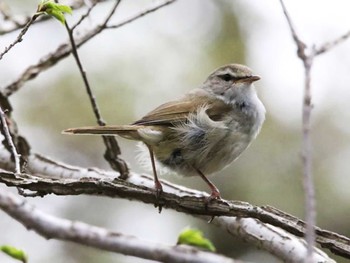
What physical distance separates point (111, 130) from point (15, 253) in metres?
1.82

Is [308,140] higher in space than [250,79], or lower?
lower

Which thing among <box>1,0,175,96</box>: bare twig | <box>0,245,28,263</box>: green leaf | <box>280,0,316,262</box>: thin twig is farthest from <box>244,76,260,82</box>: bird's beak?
<box>280,0,316,262</box>: thin twig

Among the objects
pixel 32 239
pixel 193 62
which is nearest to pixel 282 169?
pixel 193 62

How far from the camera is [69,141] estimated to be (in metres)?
8.55

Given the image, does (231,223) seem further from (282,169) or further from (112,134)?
(282,169)

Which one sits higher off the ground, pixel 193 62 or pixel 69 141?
pixel 193 62

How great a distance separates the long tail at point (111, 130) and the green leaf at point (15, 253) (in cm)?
162

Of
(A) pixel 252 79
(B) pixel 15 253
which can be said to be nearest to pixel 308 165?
(B) pixel 15 253

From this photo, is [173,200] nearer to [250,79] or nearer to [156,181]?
[156,181]

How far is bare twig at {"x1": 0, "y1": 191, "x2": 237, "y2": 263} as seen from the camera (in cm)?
146

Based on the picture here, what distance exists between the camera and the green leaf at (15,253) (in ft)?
7.48

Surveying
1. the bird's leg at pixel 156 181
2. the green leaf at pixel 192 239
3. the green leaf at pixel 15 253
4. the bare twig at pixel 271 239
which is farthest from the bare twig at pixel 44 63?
the green leaf at pixel 192 239

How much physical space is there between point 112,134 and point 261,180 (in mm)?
3652

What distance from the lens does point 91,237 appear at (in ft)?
4.93
